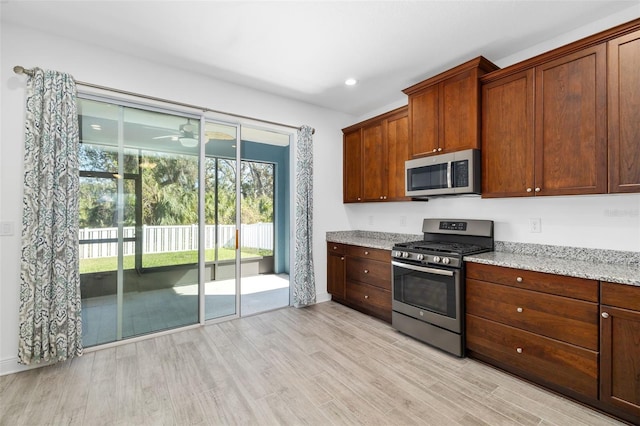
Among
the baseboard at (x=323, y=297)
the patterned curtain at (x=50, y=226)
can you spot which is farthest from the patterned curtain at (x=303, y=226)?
the patterned curtain at (x=50, y=226)

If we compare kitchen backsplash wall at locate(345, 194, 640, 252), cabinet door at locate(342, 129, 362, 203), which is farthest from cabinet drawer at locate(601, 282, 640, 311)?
cabinet door at locate(342, 129, 362, 203)

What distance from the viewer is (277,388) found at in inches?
85.9

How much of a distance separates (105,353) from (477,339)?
344cm

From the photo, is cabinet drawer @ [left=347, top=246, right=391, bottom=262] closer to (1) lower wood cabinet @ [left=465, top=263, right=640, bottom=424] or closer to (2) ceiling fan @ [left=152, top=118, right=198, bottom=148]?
(1) lower wood cabinet @ [left=465, top=263, right=640, bottom=424]

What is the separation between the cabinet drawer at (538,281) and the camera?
6.27 ft

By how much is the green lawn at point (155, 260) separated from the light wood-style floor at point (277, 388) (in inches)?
31.1

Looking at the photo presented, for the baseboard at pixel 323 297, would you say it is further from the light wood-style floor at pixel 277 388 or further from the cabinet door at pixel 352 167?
the cabinet door at pixel 352 167

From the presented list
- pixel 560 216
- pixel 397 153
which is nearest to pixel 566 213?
pixel 560 216

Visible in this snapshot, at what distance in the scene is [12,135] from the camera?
2406mm

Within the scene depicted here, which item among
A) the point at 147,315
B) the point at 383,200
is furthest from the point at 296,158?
the point at 147,315

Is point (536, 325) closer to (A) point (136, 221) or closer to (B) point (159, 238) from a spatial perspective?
(B) point (159, 238)

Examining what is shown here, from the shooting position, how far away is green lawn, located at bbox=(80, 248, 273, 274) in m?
2.78

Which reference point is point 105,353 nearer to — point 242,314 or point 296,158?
point 242,314

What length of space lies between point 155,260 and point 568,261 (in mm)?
3913
